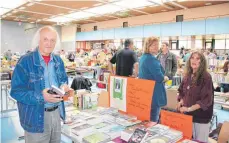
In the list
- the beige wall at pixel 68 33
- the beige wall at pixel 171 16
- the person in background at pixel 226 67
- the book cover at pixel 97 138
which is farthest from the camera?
the beige wall at pixel 68 33

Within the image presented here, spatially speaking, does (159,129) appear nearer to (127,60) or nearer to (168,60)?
(127,60)

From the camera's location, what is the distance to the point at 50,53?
1.80 metres

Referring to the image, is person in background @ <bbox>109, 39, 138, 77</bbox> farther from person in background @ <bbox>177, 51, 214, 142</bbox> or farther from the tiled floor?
person in background @ <bbox>177, 51, 214, 142</bbox>

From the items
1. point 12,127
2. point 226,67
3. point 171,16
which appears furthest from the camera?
point 171,16

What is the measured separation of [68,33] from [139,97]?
48.0ft

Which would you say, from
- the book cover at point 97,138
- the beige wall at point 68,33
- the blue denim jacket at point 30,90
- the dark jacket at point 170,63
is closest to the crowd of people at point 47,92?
the blue denim jacket at point 30,90

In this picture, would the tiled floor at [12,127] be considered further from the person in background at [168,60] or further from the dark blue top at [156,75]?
the dark blue top at [156,75]

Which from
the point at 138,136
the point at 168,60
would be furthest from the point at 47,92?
the point at 168,60

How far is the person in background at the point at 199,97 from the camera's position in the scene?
210 centimetres

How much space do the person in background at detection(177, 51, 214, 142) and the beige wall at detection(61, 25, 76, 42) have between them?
44.8ft

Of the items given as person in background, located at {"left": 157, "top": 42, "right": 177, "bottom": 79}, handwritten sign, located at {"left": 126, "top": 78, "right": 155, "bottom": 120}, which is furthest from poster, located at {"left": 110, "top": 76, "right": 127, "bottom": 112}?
person in background, located at {"left": 157, "top": 42, "right": 177, "bottom": 79}

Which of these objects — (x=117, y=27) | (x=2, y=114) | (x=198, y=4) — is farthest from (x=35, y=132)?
(x=117, y=27)

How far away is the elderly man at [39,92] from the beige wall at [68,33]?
13.8 m

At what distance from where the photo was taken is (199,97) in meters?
2.13
